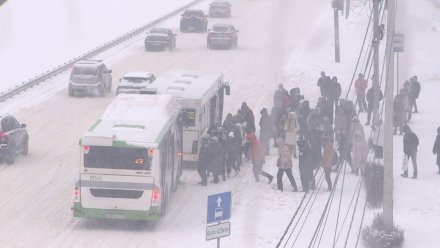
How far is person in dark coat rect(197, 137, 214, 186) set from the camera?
23.4m

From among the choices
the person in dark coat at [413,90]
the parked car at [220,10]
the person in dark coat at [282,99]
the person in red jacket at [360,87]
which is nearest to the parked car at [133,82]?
the person in dark coat at [282,99]

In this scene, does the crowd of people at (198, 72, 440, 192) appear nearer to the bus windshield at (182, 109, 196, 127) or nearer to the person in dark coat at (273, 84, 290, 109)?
the person in dark coat at (273, 84, 290, 109)

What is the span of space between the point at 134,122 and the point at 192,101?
4.37 m

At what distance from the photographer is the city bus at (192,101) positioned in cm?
2500

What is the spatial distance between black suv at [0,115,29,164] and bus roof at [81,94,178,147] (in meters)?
4.73

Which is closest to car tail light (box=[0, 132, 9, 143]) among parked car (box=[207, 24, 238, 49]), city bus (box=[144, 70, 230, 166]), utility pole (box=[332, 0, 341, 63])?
city bus (box=[144, 70, 230, 166])

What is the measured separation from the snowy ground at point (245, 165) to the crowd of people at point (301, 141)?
1.55 feet

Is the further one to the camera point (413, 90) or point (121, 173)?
point (413, 90)

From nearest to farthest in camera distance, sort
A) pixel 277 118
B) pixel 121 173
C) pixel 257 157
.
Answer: pixel 121 173, pixel 257 157, pixel 277 118

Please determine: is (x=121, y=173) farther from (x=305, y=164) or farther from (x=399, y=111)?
(x=399, y=111)

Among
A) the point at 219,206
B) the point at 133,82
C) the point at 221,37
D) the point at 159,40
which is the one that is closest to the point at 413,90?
the point at 133,82

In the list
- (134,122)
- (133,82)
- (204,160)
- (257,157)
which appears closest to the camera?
(134,122)

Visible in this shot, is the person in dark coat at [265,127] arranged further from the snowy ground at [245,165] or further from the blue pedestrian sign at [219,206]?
the blue pedestrian sign at [219,206]

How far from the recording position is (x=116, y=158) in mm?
19766
